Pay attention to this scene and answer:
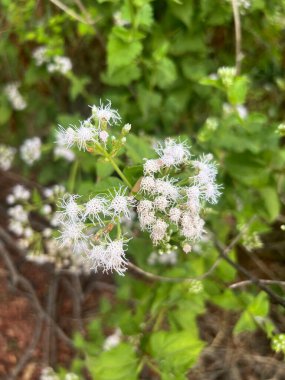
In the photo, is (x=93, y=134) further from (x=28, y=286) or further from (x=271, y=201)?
(x=28, y=286)

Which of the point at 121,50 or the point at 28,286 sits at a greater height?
the point at 121,50

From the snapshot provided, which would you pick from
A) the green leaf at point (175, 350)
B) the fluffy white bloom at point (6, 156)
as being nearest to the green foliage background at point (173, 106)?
the green leaf at point (175, 350)

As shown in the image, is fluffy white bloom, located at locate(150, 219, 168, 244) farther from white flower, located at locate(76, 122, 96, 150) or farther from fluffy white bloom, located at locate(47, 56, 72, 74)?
fluffy white bloom, located at locate(47, 56, 72, 74)

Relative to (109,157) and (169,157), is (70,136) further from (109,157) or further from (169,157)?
(169,157)

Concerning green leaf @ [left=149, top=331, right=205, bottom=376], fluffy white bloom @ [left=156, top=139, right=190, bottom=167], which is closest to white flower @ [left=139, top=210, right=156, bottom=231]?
fluffy white bloom @ [left=156, top=139, right=190, bottom=167]

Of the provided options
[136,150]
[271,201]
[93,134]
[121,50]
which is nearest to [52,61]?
[121,50]

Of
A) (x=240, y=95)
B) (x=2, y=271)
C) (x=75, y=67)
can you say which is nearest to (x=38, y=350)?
(x=2, y=271)

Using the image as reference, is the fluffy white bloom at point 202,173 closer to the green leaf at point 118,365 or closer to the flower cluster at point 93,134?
the flower cluster at point 93,134
